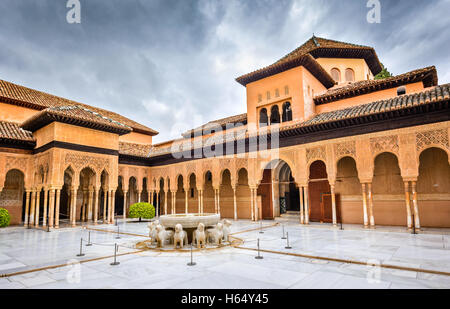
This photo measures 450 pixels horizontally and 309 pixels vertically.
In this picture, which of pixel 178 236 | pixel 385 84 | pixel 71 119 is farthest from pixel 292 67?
pixel 71 119

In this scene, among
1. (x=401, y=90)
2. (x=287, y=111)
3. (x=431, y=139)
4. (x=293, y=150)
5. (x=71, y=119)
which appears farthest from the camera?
(x=287, y=111)

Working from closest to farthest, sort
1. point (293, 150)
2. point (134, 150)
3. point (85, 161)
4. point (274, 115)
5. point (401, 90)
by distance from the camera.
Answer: point (401, 90) < point (293, 150) < point (85, 161) < point (274, 115) < point (134, 150)

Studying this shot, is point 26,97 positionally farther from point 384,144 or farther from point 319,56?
point 384,144

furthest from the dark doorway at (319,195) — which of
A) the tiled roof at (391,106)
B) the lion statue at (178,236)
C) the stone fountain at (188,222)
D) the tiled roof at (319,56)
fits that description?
the lion statue at (178,236)

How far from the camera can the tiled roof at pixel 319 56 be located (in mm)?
15789

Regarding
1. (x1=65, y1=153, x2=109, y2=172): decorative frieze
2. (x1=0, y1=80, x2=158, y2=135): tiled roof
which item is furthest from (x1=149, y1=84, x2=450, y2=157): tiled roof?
(x1=0, y1=80, x2=158, y2=135): tiled roof

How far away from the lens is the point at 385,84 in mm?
13945

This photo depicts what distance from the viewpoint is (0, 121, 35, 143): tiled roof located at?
15203 millimetres

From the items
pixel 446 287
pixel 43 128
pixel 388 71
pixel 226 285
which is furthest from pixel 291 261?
pixel 388 71

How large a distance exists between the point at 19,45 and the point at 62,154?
6.63 metres

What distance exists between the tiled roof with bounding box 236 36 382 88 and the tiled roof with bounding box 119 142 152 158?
33.8ft

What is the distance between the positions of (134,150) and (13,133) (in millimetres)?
8244

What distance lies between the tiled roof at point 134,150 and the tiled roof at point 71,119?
3.42 metres

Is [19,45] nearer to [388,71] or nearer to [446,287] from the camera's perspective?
[446,287]
